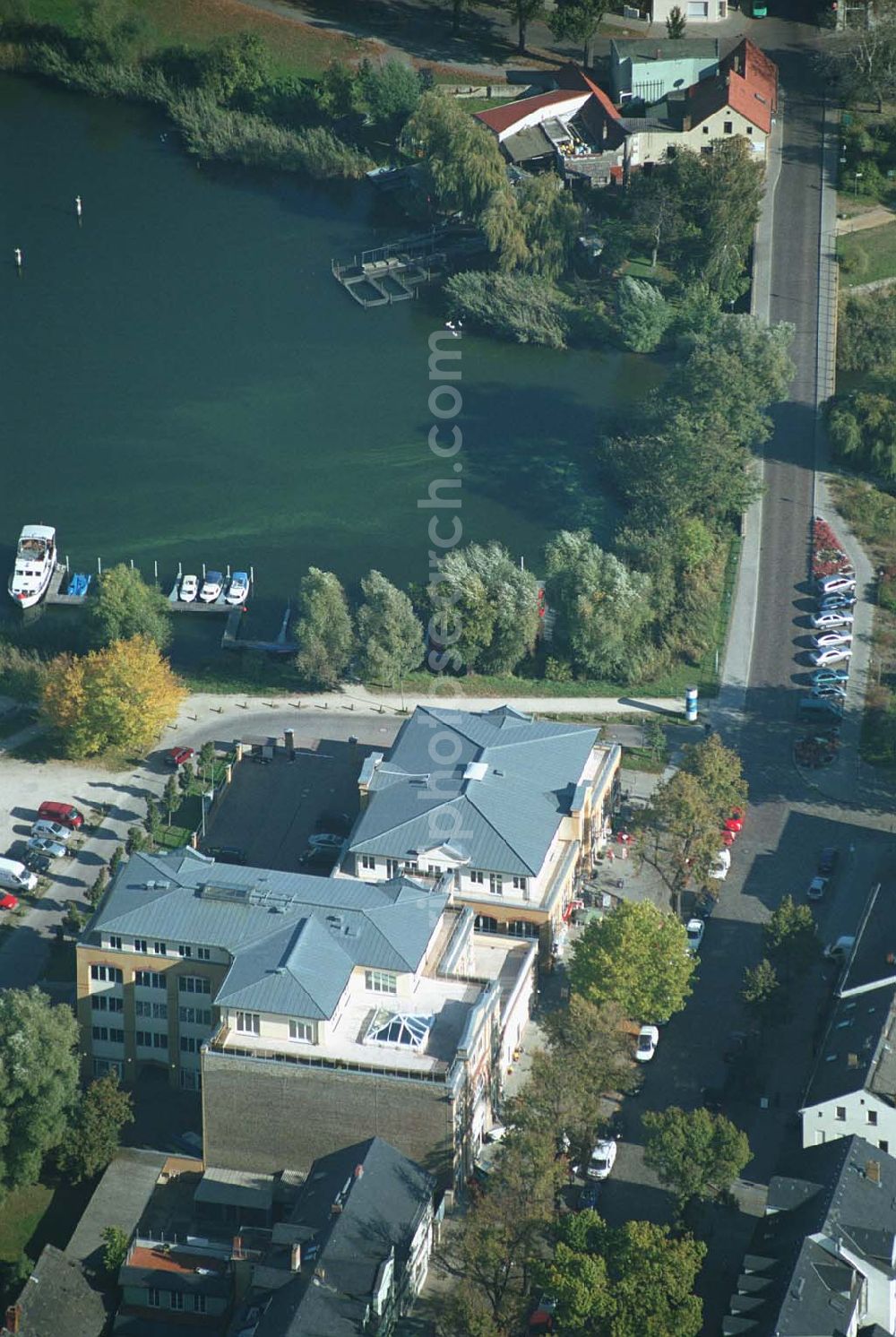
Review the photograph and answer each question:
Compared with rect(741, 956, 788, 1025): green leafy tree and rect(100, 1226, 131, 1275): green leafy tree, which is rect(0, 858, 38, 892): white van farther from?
rect(741, 956, 788, 1025): green leafy tree

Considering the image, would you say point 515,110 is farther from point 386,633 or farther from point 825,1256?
point 825,1256

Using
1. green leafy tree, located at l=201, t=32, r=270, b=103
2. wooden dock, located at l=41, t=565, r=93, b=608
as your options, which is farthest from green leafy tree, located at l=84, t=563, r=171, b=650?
green leafy tree, located at l=201, t=32, r=270, b=103

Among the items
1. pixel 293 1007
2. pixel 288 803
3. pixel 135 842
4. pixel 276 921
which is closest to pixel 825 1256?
pixel 293 1007

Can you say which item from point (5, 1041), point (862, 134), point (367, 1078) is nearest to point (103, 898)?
point (5, 1041)

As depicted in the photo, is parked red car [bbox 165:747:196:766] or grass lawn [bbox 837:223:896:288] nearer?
parked red car [bbox 165:747:196:766]

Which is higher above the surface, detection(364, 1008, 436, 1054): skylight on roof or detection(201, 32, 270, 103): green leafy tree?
detection(201, 32, 270, 103): green leafy tree
